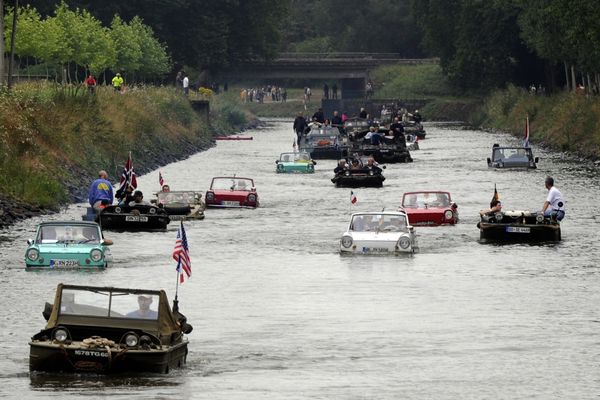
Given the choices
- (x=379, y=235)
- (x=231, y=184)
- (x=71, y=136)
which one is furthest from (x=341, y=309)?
(x=71, y=136)

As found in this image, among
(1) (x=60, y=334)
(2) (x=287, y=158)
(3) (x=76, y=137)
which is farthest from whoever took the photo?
(2) (x=287, y=158)

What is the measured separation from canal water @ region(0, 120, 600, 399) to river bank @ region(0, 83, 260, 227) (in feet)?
6.55

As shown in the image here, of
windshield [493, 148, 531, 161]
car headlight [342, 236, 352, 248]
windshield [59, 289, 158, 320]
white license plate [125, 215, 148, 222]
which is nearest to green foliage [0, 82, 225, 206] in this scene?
white license plate [125, 215, 148, 222]

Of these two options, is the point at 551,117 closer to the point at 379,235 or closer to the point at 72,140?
the point at 72,140

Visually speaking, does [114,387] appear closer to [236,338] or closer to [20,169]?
[236,338]

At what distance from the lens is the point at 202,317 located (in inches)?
1654

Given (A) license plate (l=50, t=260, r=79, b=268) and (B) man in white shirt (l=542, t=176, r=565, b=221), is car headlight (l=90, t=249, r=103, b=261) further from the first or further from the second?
(B) man in white shirt (l=542, t=176, r=565, b=221)

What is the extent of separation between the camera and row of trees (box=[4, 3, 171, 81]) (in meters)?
107

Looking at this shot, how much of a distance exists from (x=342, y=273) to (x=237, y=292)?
4679mm

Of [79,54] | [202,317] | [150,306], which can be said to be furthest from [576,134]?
[150,306]

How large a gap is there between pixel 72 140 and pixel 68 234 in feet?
111

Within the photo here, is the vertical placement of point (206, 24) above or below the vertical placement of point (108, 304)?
above

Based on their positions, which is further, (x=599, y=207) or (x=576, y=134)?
(x=576, y=134)

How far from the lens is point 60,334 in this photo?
106 ft
